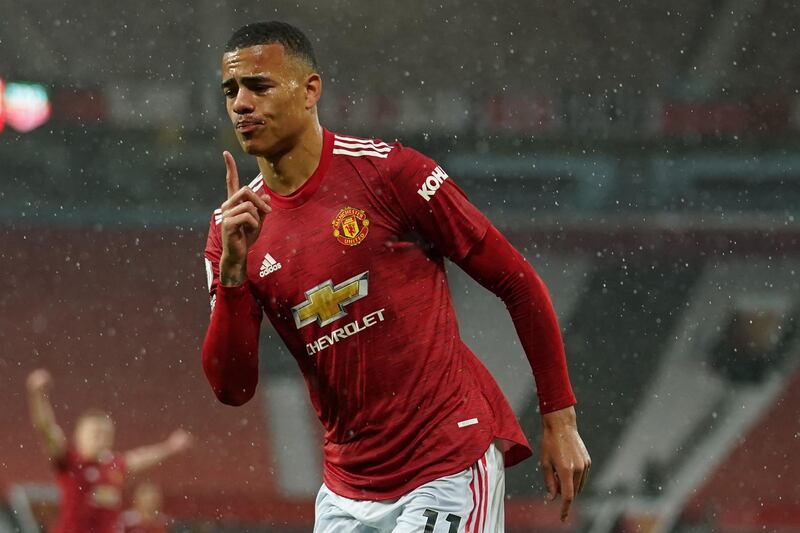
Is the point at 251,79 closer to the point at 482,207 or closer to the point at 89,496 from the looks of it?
the point at 89,496

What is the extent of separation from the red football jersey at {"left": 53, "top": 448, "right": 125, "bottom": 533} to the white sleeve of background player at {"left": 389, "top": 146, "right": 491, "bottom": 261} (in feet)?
15.5

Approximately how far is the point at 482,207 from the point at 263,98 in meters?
9.51

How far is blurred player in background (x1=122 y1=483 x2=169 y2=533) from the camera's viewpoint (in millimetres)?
8375

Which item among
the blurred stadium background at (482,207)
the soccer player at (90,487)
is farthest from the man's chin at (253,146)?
the blurred stadium background at (482,207)

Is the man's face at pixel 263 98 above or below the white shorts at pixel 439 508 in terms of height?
above

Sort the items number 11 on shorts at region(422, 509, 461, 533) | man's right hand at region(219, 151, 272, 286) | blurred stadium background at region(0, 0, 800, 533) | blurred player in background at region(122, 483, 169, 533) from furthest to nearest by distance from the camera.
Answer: blurred stadium background at region(0, 0, 800, 533), blurred player in background at region(122, 483, 169, 533), number 11 on shorts at region(422, 509, 461, 533), man's right hand at region(219, 151, 272, 286)

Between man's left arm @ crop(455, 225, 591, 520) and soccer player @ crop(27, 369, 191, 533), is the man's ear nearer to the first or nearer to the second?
man's left arm @ crop(455, 225, 591, 520)

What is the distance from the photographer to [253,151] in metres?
2.39

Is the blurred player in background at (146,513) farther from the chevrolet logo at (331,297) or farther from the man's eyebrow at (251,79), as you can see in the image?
the man's eyebrow at (251,79)

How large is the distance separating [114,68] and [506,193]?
470cm

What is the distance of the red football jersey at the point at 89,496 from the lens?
6715 millimetres

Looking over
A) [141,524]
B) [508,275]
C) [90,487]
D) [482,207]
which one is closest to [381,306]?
[508,275]

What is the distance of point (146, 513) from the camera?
9414mm

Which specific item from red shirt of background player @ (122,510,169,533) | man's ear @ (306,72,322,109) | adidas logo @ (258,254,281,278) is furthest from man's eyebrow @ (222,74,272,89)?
red shirt of background player @ (122,510,169,533)
